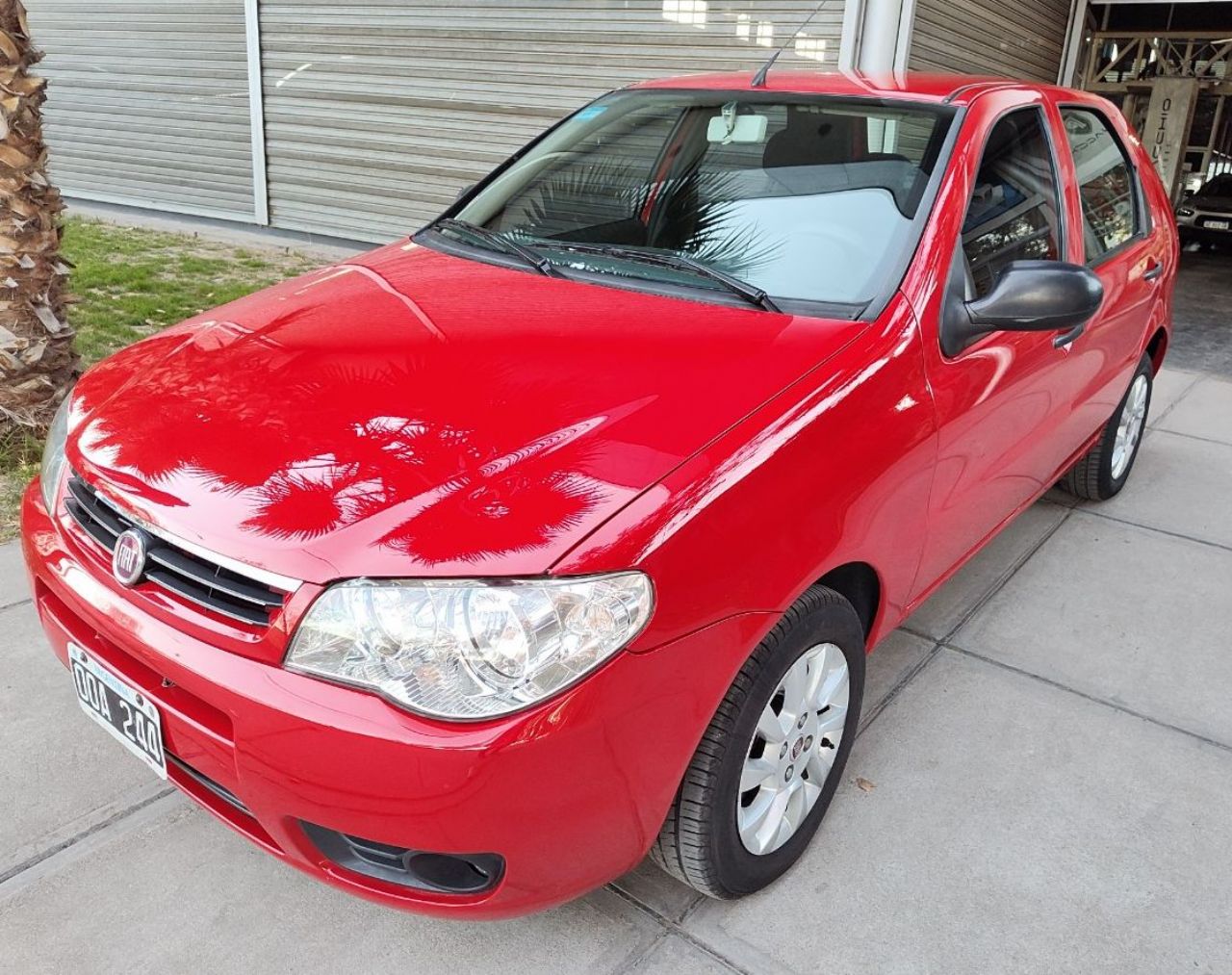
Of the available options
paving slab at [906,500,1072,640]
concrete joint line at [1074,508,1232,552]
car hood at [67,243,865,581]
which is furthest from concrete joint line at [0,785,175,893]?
concrete joint line at [1074,508,1232,552]

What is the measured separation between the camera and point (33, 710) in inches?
108

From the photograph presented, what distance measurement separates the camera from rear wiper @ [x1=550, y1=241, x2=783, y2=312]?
2387mm

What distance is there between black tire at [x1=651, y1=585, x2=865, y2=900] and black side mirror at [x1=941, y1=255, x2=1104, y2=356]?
0.73 meters

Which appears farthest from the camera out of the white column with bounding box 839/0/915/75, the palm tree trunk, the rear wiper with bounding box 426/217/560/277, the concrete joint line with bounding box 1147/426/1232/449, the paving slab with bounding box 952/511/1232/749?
the white column with bounding box 839/0/915/75

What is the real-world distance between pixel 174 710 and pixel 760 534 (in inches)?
42.0

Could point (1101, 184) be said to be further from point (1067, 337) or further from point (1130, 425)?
point (1130, 425)

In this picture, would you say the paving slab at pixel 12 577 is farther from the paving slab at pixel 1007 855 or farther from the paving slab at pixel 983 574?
the paving slab at pixel 983 574

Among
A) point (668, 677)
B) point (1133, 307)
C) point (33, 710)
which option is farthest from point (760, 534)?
point (1133, 307)

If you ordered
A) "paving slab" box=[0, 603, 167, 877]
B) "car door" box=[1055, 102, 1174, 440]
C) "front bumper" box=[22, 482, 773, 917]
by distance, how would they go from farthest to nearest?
"car door" box=[1055, 102, 1174, 440], "paving slab" box=[0, 603, 167, 877], "front bumper" box=[22, 482, 773, 917]

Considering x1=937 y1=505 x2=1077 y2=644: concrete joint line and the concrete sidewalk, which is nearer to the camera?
the concrete sidewalk

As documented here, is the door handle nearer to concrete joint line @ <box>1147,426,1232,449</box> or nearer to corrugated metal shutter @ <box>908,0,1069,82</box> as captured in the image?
concrete joint line @ <box>1147,426,1232,449</box>

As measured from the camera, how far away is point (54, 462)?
89.1 inches

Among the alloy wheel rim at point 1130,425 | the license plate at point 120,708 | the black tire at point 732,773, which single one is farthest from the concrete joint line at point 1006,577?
the license plate at point 120,708

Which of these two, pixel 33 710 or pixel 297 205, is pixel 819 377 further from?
pixel 297 205
